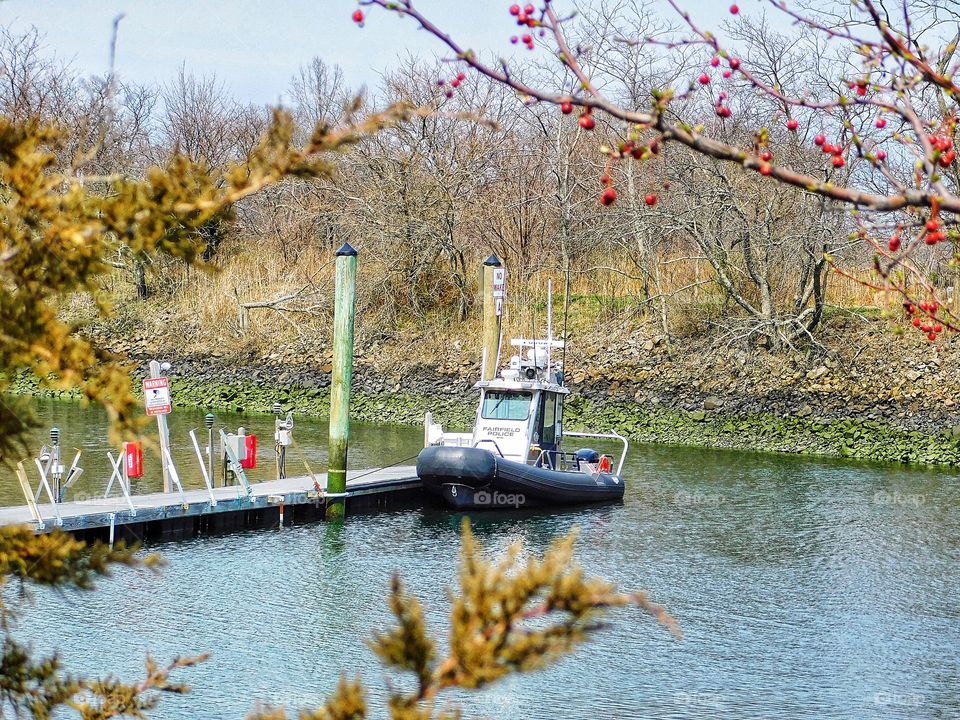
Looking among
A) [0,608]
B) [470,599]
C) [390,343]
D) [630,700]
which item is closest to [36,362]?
[0,608]

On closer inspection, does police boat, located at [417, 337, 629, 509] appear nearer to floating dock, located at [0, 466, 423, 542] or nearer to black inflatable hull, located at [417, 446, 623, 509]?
black inflatable hull, located at [417, 446, 623, 509]

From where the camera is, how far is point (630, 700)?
1078 cm

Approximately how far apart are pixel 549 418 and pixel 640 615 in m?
6.98

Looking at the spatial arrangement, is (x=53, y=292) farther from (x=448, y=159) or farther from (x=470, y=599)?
(x=448, y=159)

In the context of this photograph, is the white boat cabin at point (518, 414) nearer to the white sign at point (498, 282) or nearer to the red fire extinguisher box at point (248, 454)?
the white sign at point (498, 282)

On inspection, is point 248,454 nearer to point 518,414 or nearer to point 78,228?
point 518,414

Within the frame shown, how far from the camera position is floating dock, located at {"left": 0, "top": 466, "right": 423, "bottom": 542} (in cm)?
1502

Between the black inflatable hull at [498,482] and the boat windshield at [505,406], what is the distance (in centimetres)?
93

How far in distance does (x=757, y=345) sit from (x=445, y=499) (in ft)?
47.1

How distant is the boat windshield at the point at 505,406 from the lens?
20.0 meters

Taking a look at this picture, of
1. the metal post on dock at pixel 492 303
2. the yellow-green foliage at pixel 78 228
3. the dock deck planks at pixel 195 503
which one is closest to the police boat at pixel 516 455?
the dock deck planks at pixel 195 503

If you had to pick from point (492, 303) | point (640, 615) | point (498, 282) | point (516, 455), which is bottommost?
point (640, 615)

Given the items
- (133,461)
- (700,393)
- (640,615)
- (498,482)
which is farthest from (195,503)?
(700,393)

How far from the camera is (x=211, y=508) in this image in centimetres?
1661
